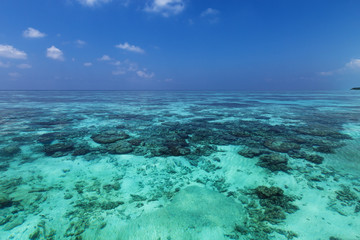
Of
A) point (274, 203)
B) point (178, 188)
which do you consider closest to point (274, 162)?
point (274, 203)

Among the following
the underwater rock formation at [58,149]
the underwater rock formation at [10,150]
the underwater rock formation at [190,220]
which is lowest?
the underwater rock formation at [190,220]

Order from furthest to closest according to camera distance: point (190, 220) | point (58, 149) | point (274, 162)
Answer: point (58, 149), point (274, 162), point (190, 220)

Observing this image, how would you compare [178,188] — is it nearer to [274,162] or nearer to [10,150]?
[274,162]

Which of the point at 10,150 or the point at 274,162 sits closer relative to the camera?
the point at 274,162

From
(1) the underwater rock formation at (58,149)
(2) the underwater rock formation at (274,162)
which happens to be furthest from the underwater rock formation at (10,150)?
(2) the underwater rock formation at (274,162)

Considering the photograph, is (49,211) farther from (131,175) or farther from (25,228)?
(131,175)

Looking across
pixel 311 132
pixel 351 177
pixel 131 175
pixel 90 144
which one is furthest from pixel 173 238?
pixel 311 132

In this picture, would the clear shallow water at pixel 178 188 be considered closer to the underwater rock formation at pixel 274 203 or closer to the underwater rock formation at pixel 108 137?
the underwater rock formation at pixel 274 203

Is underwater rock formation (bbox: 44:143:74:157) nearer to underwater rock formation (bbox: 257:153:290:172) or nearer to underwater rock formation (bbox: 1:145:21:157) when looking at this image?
underwater rock formation (bbox: 1:145:21:157)

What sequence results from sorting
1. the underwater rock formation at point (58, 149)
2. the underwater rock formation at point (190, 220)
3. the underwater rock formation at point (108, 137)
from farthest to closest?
the underwater rock formation at point (108, 137) < the underwater rock formation at point (58, 149) < the underwater rock formation at point (190, 220)

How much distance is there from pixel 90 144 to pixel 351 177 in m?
13.9

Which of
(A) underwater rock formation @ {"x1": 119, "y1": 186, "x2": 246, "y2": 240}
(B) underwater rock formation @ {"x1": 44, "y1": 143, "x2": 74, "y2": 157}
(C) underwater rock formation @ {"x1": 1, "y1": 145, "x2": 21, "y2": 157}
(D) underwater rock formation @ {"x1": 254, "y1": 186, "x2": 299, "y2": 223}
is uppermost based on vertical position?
(C) underwater rock formation @ {"x1": 1, "y1": 145, "x2": 21, "y2": 157}

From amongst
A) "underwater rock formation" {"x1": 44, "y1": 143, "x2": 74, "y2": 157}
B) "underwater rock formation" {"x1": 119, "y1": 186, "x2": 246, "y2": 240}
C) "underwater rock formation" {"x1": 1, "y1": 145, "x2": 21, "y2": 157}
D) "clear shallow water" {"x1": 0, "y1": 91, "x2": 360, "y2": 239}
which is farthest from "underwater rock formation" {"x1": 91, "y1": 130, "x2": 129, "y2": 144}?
"underwater rock formation" {"x1": 119, "y1": 186, "x2": 246, "y2": 240}

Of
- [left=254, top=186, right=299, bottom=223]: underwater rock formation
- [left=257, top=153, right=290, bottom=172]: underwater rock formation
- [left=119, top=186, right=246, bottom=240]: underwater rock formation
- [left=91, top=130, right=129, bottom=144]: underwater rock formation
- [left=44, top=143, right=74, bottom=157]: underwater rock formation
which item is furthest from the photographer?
[left=91, top=130, right=129, bottom=144]: underwater rock formation
